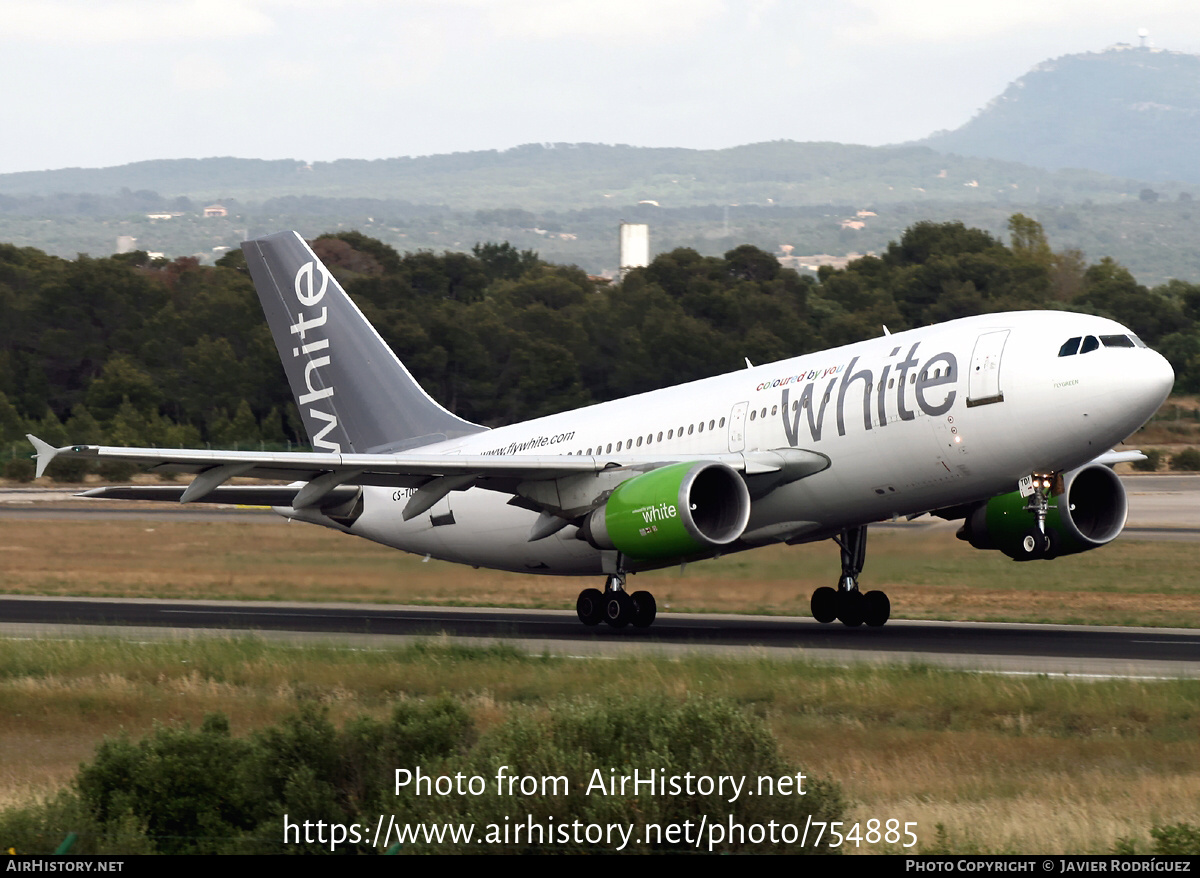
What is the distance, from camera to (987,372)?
77.4 feet

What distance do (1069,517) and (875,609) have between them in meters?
3.72

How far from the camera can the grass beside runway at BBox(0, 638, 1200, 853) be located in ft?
40.9

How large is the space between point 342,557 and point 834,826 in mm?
27138

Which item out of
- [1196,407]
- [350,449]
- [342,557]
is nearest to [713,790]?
[350,449]

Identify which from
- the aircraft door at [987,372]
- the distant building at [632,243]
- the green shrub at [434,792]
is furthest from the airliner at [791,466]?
the distant building at [632,243]

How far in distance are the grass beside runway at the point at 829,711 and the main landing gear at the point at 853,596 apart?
286 inches

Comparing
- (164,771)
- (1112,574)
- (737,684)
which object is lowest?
(1112,574)

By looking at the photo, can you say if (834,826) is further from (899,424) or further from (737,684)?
(899,424)

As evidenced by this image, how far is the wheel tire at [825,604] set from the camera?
Answer: 92.7 feet

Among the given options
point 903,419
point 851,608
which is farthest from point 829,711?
point 851,608

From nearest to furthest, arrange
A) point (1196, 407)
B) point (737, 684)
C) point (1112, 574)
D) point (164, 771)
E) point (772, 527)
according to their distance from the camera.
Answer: point (164, 771) < point (737, 684) < point (772, 527) < point (1112, 574) < point (1196, 407)

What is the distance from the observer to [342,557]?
3594 centimetres

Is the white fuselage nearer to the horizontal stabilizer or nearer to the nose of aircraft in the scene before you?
the nose of aircraft

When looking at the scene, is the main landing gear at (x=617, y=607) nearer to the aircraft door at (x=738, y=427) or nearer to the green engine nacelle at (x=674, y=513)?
the green engine nacelle at (x=674, y=513)
